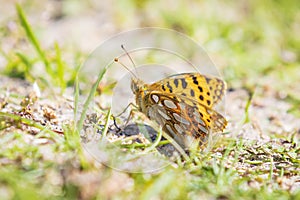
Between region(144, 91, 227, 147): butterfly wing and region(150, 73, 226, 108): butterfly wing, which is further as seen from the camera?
→ region(150, 73, 226, 108): butterfly wing

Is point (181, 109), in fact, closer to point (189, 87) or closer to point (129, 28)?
point (189, 87)

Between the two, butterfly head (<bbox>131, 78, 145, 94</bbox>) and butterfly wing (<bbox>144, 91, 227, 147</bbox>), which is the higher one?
butterfly head (<bbox>131, 78, 145, 94</bbox>)

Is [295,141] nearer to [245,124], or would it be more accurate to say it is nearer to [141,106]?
[245,124]

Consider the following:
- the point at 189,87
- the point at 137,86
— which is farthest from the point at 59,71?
the point at 189,87

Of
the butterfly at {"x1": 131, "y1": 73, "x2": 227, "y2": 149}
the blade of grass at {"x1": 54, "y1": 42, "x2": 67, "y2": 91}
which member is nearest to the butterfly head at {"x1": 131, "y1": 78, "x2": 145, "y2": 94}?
the butterfly at {"x1": 131, "y1": 73, "x2": 227, "y2": 149}

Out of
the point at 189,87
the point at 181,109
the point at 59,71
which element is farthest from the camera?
→ the point at 59,71

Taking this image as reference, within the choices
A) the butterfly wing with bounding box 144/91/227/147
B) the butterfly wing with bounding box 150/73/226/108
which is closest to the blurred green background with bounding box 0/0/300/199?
the butterfly wing with bounding box 144/91/227/147

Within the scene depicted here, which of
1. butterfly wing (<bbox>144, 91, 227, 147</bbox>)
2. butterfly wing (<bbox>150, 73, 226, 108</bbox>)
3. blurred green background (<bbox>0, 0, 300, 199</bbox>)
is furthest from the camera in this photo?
butterfly wing (<bbox>150, 73, 226, 108</bbox>)

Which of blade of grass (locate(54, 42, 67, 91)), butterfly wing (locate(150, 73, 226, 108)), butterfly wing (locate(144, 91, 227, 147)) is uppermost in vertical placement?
blade of grass (locate(54, 42, 67, 91))

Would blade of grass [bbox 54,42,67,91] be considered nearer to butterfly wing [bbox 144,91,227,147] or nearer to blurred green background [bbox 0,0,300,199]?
blurred green background [bbox 0,0,300,199]

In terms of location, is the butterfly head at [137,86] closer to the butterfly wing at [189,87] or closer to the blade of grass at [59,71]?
the butterfly wing at [189,87]

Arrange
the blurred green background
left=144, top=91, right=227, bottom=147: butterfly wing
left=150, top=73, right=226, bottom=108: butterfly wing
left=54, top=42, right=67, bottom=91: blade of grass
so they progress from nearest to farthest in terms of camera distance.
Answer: the blurred green background, left=144, top=91, right=227, bottom=147: butterfly wing, left=150, top=73, right=226, bottom=108: butterfly wing, left=54, top=42, right=67, bottom=91: blade of grass

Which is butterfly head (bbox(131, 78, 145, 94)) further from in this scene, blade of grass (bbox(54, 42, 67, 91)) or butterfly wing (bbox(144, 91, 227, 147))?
blade of grass (bbox(54, 42, 67, 91))
